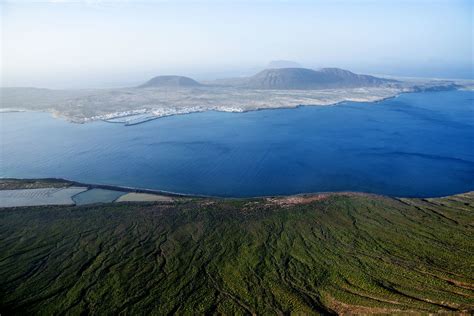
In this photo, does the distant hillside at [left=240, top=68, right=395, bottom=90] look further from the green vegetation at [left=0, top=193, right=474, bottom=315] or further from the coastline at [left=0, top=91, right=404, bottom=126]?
the green vegetation at [left=0, top=193, right=474, bottom=315]

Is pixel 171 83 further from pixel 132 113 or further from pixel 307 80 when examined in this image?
pixel 132 113

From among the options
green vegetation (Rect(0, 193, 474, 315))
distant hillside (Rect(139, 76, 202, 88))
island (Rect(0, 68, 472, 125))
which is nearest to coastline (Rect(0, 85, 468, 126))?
island (Rect(0, 68, 472, 125))

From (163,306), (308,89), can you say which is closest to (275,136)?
(163,306)

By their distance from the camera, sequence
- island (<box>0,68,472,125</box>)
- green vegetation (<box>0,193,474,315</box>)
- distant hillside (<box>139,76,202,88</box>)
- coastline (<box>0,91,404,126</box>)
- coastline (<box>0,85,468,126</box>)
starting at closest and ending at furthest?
1. green vegetation (<box>0,193,474,315</box>)
2. coastline (<box>0,91,404,126</box>)
3. coastline (<box>0,85,468,126</box>)
4. island (<box>0,68,472,125</box>)
5. distant hillside (<box>139,76,202,88</box>)

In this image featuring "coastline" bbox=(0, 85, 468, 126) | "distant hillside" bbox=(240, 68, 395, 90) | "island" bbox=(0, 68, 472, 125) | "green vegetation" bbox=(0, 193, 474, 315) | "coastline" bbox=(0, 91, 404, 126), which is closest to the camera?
"green vegetation" bbox=(0, 193, 474, 315)

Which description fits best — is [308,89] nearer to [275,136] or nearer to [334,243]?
[275,136]
